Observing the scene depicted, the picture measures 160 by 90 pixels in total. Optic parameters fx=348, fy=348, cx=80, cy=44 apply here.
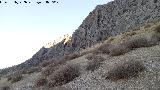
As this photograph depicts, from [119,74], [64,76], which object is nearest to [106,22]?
[64,76]

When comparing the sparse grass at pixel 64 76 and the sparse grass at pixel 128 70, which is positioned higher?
the sparse grass at pixel 128 70

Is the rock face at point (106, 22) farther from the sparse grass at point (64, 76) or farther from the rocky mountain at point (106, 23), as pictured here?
the sparse grass at point (64, 76)

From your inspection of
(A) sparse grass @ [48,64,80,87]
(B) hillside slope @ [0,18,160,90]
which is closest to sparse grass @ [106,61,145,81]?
(B) hillside slope @ [0,18,160,90]

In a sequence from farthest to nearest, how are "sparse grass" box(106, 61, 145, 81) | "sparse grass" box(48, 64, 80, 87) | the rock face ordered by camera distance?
the rock face → "sparse grass" box(48, 64, 80, 87) → "sparse grass" box(106, 61, 145, 81)

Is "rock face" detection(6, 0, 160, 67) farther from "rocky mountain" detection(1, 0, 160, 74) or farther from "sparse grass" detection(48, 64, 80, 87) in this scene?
"sparse grass" detection(48, 64, 80, 87)

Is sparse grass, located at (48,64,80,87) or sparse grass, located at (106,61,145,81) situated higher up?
sparse grass, located at (106,61,145,81)

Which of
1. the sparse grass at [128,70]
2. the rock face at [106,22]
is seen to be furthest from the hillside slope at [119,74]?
the rock face at [106,22]

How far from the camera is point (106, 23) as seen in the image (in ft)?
273

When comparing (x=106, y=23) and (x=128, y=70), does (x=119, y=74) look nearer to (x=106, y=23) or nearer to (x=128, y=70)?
(x=128, y=70)

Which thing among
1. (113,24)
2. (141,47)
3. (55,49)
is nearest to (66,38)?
(55,49)

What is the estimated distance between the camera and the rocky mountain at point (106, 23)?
67188mm

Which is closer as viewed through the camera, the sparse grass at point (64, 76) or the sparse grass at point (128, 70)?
the sparse grass at point (128, 70)

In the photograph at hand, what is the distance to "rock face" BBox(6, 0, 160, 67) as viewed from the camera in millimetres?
67150

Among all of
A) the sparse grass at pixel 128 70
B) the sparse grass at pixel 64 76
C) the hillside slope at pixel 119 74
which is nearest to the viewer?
the hillside slope at pixel 119 74
